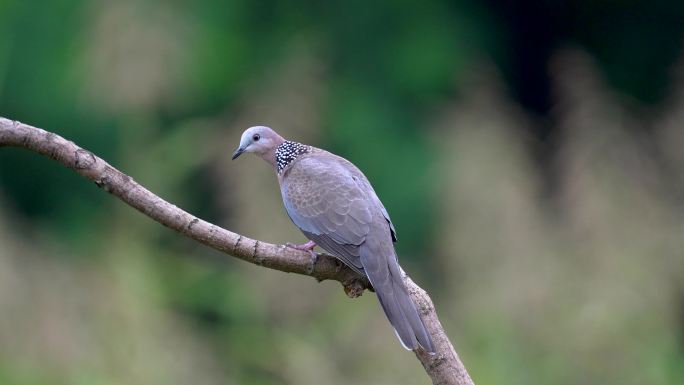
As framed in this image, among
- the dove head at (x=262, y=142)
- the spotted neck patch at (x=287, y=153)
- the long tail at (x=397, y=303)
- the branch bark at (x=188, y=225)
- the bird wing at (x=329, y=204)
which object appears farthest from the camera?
the dove head at (x=262, y=142)

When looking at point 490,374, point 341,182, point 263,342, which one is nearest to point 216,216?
point 263,342

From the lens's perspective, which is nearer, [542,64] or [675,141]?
[675,141]

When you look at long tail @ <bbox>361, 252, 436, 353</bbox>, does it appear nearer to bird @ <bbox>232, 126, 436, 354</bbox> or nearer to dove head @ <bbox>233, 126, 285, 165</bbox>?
bird @ <bbox>232, 126, 436, 354</bbox>

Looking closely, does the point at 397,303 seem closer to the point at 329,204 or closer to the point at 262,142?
the point at 329,204

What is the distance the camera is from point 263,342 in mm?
5055

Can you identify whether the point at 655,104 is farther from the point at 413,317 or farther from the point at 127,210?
the point at 413,317

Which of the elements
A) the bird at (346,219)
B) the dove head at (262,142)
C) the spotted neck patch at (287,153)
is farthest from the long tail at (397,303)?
the dove head at (262,142)

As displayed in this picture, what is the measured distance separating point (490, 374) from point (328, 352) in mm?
713

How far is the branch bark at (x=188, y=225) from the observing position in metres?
2.41

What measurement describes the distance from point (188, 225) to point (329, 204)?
0.72 m

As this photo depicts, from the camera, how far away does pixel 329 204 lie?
313 cm

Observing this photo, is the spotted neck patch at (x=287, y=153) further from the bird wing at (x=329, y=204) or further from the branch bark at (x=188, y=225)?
the branch bark at (x=188, y=225)

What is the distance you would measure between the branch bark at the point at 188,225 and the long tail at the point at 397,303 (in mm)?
55

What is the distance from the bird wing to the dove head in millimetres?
247
